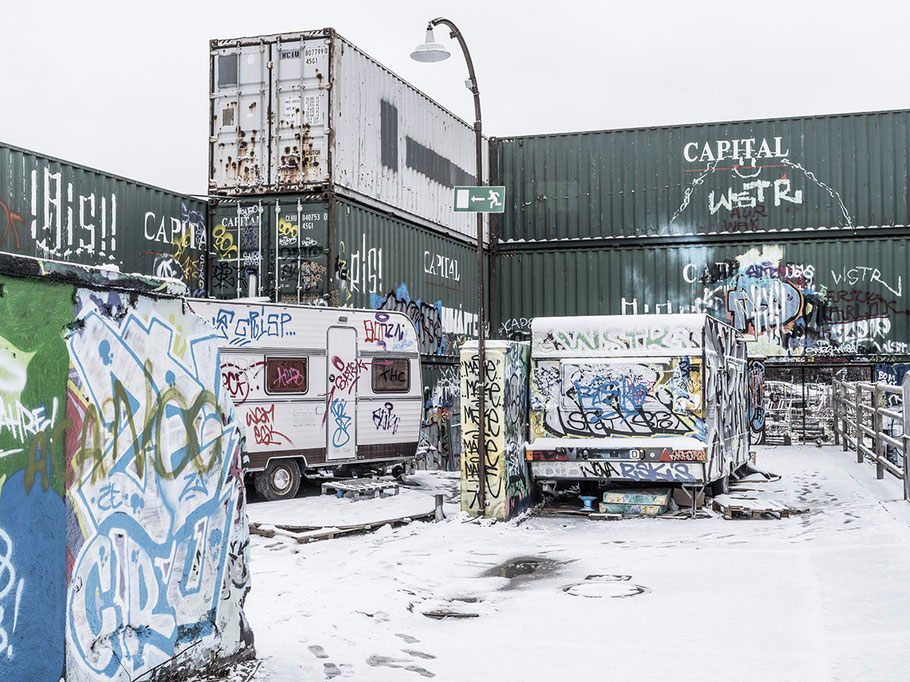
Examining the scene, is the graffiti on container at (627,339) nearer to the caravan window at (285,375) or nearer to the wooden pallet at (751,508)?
the wooden pallet at (751,508)

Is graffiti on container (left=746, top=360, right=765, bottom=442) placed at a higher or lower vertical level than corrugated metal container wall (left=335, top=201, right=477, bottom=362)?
lower

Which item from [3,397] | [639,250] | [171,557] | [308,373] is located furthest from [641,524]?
[639,250]

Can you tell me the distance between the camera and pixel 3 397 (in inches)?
134

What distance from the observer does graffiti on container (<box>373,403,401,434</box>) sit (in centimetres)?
1369

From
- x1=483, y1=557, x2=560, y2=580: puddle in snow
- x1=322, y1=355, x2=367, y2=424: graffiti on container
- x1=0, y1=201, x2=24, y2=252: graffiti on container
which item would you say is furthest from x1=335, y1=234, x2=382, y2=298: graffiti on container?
x1=483, y1=557, x2=560, y2=580: puddle in snow

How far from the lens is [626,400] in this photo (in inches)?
431

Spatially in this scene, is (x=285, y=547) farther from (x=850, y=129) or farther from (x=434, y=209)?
(x=850, y=129)

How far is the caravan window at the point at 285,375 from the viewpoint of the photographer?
12406mm

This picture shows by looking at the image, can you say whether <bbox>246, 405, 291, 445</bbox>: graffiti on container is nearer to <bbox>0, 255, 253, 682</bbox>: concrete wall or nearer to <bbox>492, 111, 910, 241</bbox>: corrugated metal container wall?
<bbox>0, 255, 253, 682</bbox>: concrete wall

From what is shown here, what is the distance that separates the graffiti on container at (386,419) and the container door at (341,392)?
431 millimetres

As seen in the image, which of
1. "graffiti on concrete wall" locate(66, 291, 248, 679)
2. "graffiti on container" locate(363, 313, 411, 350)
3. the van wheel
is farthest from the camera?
"graffiti on container" locate(363, 313, 411, 350)

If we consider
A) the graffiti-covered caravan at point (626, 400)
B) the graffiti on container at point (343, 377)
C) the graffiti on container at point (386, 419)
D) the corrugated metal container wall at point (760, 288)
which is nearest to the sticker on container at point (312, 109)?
the graffiti on container at point (343, 377)

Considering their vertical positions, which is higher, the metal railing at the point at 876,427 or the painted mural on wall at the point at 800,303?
the painted mural on wall at the point at 800,303

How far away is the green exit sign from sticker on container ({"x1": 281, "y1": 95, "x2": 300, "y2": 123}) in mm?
5594
